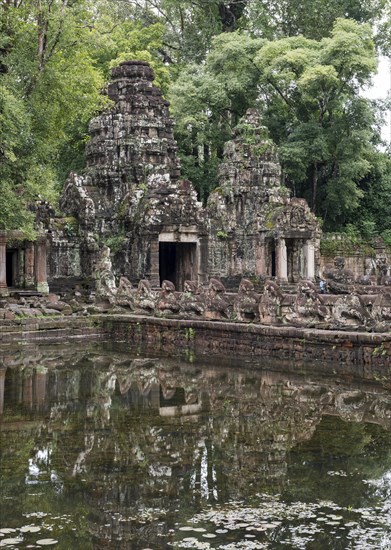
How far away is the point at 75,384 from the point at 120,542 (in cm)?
748

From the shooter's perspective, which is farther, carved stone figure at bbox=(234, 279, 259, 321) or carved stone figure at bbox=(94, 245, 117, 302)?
carved stone figure at bbox=(94, 245, 117, 302)

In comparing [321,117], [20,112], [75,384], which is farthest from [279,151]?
[75,384]

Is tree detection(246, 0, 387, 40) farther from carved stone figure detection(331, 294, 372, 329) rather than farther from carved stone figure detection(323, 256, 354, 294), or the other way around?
carved stone figure detection(331, 294, 372, 329)

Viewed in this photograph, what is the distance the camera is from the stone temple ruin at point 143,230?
25.5m

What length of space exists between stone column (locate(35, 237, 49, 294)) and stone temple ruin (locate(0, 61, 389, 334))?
0.03 meters

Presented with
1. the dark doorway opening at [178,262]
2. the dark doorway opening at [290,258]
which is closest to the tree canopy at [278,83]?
the dark doorway opening at [178,262]

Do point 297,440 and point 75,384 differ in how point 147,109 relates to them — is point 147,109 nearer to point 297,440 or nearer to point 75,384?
point 75,384

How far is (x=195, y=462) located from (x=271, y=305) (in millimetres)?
9025

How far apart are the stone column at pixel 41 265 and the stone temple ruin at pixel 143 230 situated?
31mm

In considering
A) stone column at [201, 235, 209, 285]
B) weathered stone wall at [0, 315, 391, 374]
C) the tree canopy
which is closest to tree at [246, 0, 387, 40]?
the tree canopy

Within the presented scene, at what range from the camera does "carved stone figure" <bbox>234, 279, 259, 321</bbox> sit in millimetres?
17719

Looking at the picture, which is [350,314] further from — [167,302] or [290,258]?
[290,258]

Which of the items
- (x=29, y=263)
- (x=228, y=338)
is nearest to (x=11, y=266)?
(x=29, y=263)

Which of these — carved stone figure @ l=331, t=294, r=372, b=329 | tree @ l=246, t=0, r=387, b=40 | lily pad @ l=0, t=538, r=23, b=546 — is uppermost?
tree @ l=246, t=0, r=387, b=40
